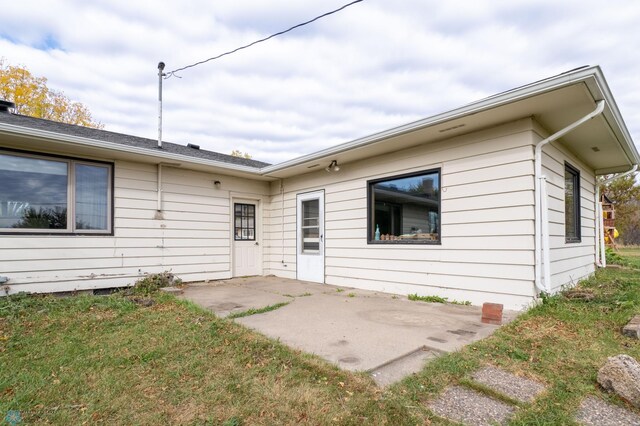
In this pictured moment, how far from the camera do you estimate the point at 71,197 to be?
17.8ft

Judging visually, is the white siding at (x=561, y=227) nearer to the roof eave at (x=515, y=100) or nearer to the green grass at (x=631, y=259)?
the roof eave at (x=515, y=100)

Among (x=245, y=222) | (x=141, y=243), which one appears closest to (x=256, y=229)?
(x=245, y=222)

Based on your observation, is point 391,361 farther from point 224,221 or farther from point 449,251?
point 224,221

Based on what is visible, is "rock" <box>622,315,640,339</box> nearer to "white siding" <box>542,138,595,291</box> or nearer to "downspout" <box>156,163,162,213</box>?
"white siding" <box>542,138,595,291</box>

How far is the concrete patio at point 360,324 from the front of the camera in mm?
2652

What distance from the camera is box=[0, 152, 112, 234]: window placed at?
4945 mm

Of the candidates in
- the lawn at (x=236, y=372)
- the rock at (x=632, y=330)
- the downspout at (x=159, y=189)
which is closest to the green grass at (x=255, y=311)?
the lawn at (x=236, y=372)

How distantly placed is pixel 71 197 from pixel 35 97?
1537cm

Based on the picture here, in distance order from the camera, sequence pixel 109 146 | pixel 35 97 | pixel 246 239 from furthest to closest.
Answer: pixel 35 97
pixel 246 239
pixel 109 146

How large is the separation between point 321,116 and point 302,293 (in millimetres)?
10107

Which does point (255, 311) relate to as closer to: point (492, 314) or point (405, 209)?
A: point (492, 314)

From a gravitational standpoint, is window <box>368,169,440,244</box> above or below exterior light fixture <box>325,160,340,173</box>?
below

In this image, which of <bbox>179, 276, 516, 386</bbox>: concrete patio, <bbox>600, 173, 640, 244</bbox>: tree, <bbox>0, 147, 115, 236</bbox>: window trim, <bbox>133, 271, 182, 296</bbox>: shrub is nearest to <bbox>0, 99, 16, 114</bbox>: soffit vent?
<bbox>0, 147, 115, 236</bbox>: window trim

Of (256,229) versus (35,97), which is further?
(35,97)
